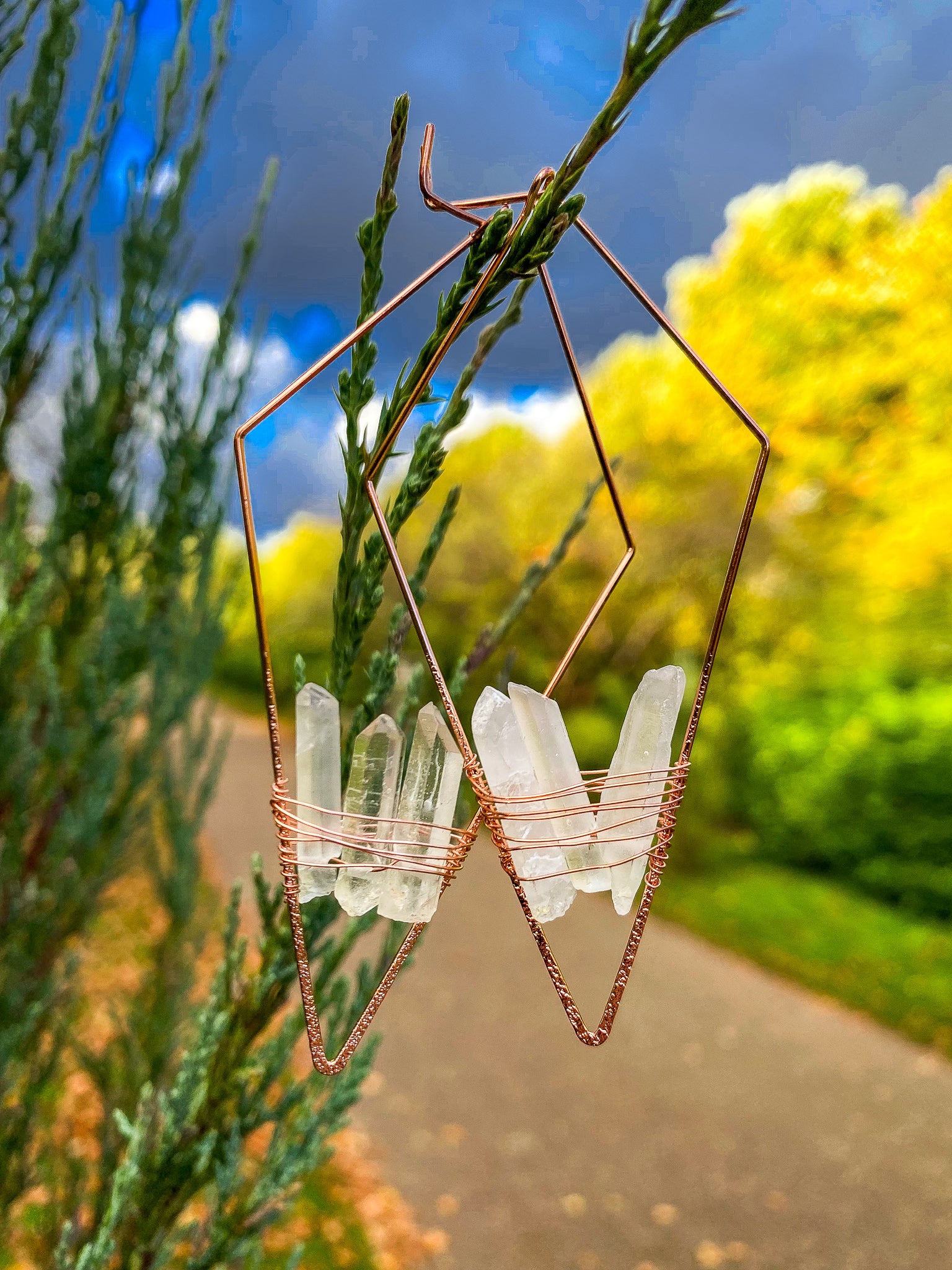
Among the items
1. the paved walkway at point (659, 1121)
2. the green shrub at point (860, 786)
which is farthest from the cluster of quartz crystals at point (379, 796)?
the green shrub at point (860, 786)

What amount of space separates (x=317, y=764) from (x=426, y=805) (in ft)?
0.34

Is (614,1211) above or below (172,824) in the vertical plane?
below

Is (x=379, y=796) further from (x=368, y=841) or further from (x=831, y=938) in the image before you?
(x=831, y=938)

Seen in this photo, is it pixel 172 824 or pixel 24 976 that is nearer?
pixel 24 976

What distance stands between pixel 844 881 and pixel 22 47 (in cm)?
856

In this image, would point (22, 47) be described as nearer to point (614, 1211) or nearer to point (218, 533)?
point (218, 533)

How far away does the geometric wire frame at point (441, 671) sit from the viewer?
77 cm

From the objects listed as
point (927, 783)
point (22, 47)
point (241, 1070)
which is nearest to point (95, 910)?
point (241, 1070)

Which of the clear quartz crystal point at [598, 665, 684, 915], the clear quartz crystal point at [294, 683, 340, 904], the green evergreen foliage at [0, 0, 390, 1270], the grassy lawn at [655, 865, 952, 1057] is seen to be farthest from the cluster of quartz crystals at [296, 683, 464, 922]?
the grassy lawn at [655, 865, 952, 1057]

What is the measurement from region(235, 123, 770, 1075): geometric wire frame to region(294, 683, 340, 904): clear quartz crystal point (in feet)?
0.06

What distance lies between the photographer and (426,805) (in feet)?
2.62

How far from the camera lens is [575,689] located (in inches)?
476

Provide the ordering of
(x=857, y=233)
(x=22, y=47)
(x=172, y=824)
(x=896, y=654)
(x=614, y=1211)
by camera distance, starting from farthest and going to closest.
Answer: (x=857, y=233), (x=896, y=654), (x=614, y=1211), (x=172, y=824), (x=22, y=47)

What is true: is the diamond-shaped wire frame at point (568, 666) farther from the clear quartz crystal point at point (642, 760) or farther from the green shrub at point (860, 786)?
Result: the green shrub at point (860, 786)
